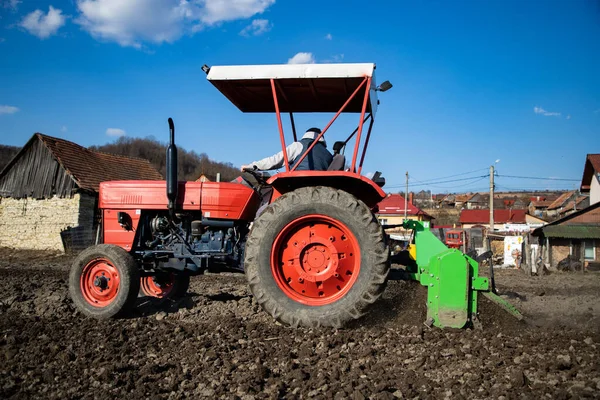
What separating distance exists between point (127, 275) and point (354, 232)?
2.42 m

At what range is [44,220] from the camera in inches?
770

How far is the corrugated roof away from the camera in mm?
18703

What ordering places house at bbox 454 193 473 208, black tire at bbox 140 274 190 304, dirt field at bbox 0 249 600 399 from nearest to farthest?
dirt field at bbox 0 249 600 399
black tire at bbox 140 274 190 304
house at bbox 454 193 473 208

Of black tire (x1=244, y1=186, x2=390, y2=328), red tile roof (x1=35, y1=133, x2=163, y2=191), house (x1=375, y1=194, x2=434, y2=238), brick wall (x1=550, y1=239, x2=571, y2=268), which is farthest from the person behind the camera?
house (x1=375, y1=194, x2=434, y2=238)

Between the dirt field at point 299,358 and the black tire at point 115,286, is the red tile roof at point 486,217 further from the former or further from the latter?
the black tire at point 115,286

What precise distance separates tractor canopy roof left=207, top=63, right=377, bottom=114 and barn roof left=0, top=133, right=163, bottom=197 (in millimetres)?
16479

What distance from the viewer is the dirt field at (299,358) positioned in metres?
2.61

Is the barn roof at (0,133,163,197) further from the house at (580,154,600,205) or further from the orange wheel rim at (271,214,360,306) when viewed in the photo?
the house at (580,154,600,205)

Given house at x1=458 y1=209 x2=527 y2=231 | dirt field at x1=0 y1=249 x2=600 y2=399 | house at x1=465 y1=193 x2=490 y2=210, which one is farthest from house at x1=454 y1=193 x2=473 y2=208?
dirt field at x1=0 y1=249 x2=600 y2=399

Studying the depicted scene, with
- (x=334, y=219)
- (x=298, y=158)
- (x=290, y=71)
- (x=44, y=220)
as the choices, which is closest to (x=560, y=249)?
(x=298, y=158)

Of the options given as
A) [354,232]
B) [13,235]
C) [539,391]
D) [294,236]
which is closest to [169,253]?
[294,236]

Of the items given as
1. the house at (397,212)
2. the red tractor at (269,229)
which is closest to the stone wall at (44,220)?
the red tractor at (269,229)

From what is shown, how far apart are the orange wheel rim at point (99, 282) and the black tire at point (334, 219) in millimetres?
1763

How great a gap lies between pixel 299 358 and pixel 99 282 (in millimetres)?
2638
